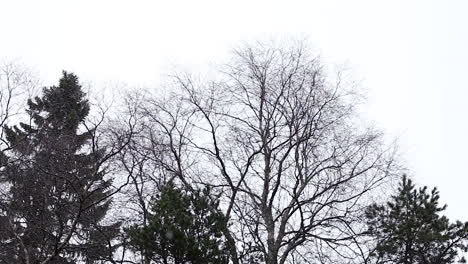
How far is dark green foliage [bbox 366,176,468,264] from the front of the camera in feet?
42.2

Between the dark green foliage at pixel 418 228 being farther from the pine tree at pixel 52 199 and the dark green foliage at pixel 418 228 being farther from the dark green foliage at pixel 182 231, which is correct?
the pine tree at pixel 52 199

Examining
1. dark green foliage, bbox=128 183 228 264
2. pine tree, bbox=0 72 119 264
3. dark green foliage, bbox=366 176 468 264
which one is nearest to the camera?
dark green foliage, bbox=128 183 228 264

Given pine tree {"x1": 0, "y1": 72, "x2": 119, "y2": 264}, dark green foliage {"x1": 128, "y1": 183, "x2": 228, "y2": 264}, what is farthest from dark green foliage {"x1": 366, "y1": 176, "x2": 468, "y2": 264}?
pine tree {"x1": 0, "y1": 72, "x2": 119, "y2": 264}

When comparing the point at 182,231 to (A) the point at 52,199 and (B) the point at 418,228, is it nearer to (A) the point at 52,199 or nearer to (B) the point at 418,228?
(A) the point at 52,199

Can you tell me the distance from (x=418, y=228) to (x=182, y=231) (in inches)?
291

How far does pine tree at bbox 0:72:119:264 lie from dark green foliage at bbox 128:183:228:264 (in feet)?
5.54

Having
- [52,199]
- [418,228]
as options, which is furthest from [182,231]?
[418,228]

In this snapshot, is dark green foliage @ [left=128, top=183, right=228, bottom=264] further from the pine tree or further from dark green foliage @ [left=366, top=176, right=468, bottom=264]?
dark green foliage @ [left=366, top=176, right=468, bottom=264]

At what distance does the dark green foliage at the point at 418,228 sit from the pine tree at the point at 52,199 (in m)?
6.28

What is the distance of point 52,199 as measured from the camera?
11.1 m

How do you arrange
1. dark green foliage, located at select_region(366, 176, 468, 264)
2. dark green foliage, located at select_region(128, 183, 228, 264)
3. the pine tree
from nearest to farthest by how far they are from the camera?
dark green foliage, located at select_region(128, 183, 228, 264)
the pine tree
dark green foliage, located at select_region(366, 176, 468, 264)

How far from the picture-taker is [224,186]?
11.6m

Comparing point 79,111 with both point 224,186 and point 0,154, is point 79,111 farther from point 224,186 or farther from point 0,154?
point 224,186

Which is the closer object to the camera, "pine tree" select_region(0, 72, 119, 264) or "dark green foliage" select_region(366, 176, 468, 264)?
"pine tree" select_region(0, 72, 119, 264)
